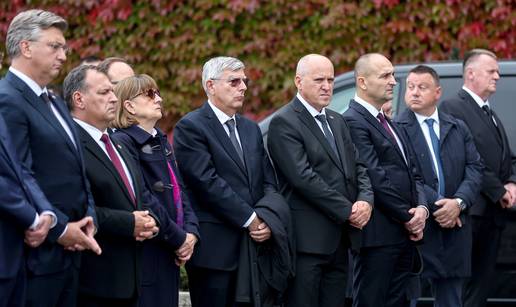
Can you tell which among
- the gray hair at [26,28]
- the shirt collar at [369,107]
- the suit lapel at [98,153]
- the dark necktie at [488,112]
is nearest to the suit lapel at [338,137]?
the shirt collar at [369,107]

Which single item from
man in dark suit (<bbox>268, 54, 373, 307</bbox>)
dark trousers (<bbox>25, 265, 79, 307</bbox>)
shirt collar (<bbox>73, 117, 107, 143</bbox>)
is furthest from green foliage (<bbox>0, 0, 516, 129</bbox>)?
dark trousers (<bbox>25, 265, 79, 307</bbox>)

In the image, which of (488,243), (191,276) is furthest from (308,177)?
(488,243)

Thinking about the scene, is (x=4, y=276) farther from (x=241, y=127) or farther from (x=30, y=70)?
(x=241, y=127)

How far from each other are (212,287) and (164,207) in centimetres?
73

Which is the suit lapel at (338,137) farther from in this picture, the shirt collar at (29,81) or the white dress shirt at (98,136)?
the shirt collar at (29,81)

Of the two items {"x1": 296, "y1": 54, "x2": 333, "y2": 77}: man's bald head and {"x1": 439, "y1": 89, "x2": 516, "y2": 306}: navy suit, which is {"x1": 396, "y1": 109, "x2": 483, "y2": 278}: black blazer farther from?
{"x1": 296, "y1": 54, "x2": 333, "y2": 77}: man's bald head

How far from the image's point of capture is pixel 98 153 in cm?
693

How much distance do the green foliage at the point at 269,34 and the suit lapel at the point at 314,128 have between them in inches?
178

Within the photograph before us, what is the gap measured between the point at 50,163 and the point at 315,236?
2.30 m

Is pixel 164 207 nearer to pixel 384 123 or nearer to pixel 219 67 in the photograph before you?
pixel 219 67

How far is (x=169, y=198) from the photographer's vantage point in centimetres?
748

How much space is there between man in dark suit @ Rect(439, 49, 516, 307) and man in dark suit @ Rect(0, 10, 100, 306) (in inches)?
149

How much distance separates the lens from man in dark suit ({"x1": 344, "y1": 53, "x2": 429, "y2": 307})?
8.44 m

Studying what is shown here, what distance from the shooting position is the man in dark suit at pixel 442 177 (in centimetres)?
889
